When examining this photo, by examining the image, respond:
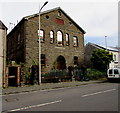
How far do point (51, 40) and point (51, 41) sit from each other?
168 mm

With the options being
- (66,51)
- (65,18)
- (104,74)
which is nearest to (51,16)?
(65,18)

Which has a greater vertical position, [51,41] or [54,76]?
[51,41]

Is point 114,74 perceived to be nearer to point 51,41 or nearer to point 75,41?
point 75,41

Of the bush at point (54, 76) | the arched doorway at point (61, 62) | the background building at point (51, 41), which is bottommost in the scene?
the bush at point (54, 76)

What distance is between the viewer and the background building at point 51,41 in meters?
18.9

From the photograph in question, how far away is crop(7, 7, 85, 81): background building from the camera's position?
18.9m

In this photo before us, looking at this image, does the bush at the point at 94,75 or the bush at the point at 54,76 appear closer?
the bush at the point at 54,76

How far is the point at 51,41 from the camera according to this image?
70.0 feet

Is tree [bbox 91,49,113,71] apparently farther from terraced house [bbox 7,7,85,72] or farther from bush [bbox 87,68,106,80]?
terraced house [bbox 7,7,85,72]

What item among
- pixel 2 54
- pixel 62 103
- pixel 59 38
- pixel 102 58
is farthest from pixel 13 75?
pixel 102 58

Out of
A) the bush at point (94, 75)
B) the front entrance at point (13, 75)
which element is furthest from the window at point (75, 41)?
the front entrance at point (13, 75)

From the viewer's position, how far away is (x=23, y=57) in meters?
18.7

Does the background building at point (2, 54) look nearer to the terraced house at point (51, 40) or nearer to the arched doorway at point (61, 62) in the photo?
the terraced house at point (51, 40)

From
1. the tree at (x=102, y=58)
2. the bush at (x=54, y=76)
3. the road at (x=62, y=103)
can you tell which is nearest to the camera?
the road at (x=62, y=103)
